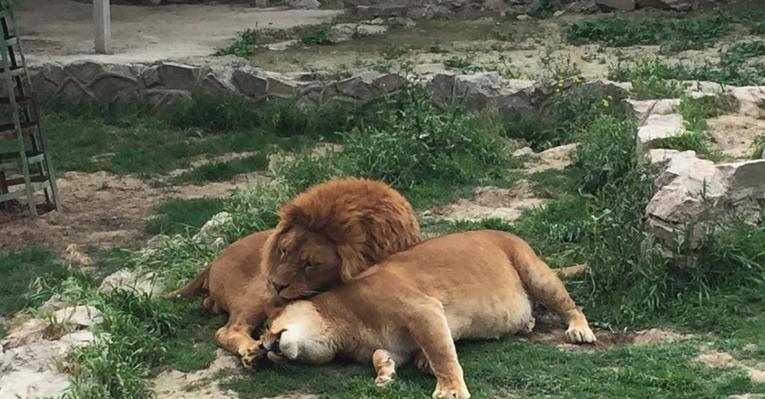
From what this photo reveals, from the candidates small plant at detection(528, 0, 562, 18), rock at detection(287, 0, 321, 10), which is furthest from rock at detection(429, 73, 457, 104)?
rock at detection(287, 0, 321, 10)

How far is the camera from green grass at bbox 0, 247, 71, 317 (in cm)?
709

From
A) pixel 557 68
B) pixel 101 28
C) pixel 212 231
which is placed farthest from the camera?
pixel 101 28

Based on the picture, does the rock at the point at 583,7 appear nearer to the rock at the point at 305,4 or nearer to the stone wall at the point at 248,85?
the rock at the point at 305,4

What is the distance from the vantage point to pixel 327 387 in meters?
4.93

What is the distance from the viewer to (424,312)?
5008mm

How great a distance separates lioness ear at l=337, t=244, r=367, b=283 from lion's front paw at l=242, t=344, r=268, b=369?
1.61ft

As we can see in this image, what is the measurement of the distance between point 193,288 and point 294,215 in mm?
1157

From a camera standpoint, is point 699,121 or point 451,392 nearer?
point 451,392

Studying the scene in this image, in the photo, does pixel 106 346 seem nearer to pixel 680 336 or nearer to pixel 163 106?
pixel 680 336

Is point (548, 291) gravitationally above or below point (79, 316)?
above

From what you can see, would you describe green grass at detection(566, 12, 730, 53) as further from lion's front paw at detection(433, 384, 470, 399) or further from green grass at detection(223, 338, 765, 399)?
lion's front paw at detection(433, 384, 470, 399)

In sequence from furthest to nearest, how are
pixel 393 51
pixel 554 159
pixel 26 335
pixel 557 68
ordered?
pixel 393 51
pixel 557 68
pixel 554 159
pixel 26 335

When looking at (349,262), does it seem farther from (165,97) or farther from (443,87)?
(165,97)

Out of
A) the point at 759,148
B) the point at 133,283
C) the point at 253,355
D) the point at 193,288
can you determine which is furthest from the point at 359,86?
the point at 253,355
